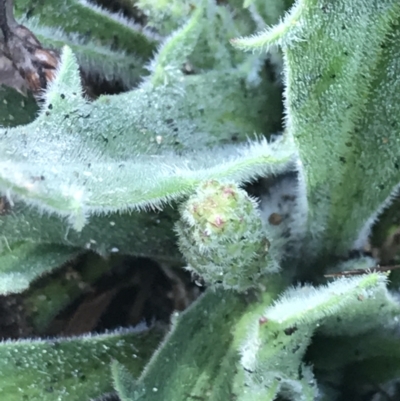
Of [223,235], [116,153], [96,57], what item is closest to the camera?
[223,235]

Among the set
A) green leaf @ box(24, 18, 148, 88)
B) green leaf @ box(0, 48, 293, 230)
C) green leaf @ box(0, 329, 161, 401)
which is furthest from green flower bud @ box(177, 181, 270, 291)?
green leaf @ box(24, 18, 148, 88)

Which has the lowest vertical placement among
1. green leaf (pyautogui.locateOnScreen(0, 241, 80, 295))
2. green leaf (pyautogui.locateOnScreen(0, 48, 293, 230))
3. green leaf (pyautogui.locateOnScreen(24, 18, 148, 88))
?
green leaf (pyautogui.locateOnScreen(0, 241, 80, 295))

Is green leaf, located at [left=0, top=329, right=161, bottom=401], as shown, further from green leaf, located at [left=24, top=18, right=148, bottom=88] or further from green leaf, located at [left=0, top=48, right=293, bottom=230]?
green leaf, located at [left=24, top=18, right=148, bottom=88]

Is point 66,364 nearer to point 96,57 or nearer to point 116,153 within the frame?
point 116,153

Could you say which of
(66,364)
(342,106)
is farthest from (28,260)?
(342,106)

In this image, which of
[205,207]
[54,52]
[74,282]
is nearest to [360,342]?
[205,207]

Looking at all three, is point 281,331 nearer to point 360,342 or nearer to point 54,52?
point 360,342
